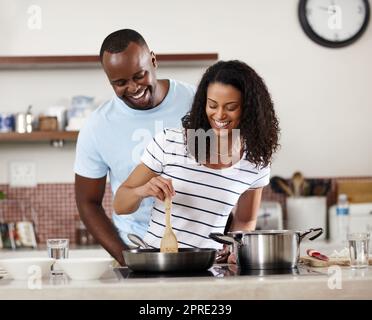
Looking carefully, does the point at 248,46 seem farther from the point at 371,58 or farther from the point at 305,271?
the point at 305,271

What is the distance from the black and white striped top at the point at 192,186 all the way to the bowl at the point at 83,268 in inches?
22.1

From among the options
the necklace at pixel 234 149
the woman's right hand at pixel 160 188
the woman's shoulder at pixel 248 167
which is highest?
the necklace at pixel 234 149

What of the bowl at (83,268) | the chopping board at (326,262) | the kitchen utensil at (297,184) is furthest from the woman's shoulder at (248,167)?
the kitchen utensil at (297,184)

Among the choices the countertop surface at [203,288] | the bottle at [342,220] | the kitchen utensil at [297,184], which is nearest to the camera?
the countertop surface at [203,288]

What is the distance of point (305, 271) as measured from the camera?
2.09 meters

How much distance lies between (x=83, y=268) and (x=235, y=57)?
9.00 feet

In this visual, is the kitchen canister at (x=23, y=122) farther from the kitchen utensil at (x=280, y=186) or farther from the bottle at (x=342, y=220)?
the bottle at (x=342, y=220)

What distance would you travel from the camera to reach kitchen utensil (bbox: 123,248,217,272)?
2.02m

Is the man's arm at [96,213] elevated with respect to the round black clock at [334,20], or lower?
lower

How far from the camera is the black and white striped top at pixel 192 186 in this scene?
2484mm

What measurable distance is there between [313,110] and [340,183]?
1.46 feet

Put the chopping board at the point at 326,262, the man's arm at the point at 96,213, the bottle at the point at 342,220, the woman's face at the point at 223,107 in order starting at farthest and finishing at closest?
1. the bottle at the point at 342,220
2. the man's arm at the point at 96,213
3. the woman's face at the point at 223,107
4. the chopping board at the point at 326,262

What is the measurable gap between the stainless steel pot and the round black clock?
2.57 m

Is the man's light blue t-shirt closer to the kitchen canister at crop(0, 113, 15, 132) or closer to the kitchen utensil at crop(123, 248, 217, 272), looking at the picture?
the kitchen utensil at crop(123, 248, 217, 272)
